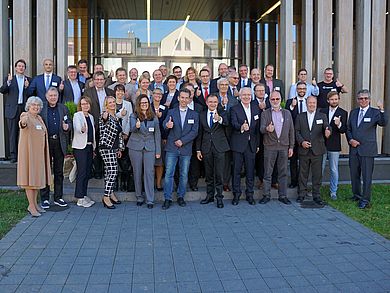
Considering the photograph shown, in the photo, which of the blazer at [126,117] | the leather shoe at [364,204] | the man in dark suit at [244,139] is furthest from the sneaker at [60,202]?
the leather shoe at [364,204]

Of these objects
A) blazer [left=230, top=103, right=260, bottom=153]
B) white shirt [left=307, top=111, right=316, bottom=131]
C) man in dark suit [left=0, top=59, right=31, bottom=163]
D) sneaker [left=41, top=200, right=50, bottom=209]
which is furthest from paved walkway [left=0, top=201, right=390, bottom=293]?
man in dark suit [left=0, top=59, right=31, bottom=163]

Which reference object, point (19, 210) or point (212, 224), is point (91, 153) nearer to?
point (19, 210)

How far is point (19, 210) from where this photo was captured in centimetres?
755

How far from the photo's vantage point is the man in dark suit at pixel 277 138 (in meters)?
8.07

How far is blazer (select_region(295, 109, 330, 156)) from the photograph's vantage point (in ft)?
26.7

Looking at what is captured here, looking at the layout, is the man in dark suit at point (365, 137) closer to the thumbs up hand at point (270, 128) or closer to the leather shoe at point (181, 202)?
the thumbs up hand at point (270, 128)

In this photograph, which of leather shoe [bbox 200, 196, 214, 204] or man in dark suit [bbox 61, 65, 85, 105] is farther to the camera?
man in dark suit [bbox 61, 65, 85, 105]

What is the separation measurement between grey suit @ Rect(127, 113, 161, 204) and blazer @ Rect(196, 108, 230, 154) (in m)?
0.71

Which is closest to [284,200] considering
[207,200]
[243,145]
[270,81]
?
[243,145]

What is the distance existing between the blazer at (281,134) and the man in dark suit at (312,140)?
15 cm

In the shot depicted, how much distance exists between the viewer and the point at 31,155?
712 centimetres

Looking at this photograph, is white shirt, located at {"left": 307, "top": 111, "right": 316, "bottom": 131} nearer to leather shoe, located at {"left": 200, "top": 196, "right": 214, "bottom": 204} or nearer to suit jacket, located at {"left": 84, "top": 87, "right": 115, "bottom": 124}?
leather shoe, located at {"left": 200, "top": 196, "right": 214, "bottom": 204}

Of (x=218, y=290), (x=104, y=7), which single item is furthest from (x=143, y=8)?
(x=218, y=290)

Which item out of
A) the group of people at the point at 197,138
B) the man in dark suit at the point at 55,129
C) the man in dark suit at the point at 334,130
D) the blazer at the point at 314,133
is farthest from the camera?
the man in dark suit at the point at 334,130
